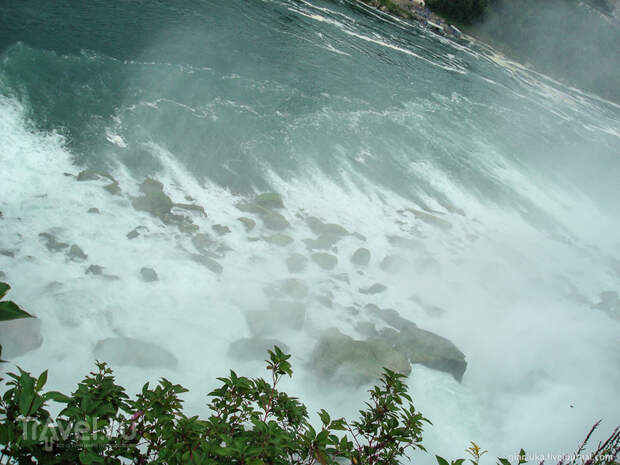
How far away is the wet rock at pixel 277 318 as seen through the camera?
11.4 m

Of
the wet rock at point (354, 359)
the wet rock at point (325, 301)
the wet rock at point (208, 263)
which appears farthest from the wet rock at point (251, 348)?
the wet rock at point (208, 263)

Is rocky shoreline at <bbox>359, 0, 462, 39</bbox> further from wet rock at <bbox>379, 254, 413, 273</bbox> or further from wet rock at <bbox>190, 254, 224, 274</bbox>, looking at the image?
wet rock at <bbox>190, 254, 224, 274</bbox>

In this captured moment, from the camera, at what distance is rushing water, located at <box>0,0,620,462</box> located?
10.7 meters

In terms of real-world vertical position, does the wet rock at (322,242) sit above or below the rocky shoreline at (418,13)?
below

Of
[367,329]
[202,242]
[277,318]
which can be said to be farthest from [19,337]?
[367,329]

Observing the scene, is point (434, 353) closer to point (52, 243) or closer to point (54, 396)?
point (54, 396)

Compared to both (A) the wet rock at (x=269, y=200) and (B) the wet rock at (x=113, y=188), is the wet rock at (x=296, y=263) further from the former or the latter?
(B) the wet rock at (x=113, y=188)

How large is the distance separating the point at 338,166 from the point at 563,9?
11926cm

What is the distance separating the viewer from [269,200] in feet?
54.5

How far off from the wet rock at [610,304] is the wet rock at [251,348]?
14559 millimetres

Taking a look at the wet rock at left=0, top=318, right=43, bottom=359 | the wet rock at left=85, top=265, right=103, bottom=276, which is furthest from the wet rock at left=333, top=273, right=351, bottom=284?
the wet rock at left=0, top=318, right=43, bottom=359

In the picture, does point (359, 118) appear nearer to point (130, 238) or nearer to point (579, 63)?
point (130, 238)

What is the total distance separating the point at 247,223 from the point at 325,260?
3.29 meters

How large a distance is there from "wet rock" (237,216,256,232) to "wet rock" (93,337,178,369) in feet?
20.3
